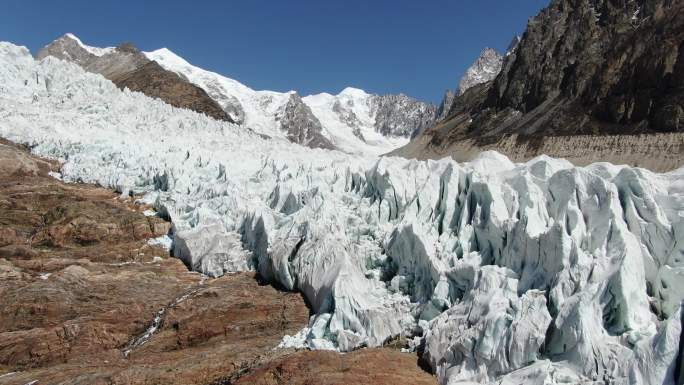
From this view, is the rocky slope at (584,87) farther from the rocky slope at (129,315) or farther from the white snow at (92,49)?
the white snow at (92,49)

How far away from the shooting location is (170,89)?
123 m

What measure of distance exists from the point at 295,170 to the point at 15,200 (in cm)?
1502

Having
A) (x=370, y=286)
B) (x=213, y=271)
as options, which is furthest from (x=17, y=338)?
(x=370, y=286)

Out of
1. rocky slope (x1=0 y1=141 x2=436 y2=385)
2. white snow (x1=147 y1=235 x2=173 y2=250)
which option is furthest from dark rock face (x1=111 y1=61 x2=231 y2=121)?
rocky slope (x1=0 y1=141 x2=436 y2=385)

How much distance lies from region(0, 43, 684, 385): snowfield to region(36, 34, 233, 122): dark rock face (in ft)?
300

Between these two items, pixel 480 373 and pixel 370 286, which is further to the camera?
pixel 370 286

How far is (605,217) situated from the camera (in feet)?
49.6

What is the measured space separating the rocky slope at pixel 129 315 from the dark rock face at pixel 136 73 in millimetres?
89908

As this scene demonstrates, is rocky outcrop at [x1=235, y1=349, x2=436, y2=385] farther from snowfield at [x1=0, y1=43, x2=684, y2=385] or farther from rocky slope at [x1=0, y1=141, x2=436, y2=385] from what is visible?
snowfield at [x1=0, y1=43, x2=684, y2=385]

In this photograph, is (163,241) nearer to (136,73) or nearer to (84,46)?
(136,73)

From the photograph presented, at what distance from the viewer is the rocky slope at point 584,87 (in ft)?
261

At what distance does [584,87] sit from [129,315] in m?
98.5

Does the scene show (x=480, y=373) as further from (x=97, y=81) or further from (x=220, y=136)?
(x=97, y=81)

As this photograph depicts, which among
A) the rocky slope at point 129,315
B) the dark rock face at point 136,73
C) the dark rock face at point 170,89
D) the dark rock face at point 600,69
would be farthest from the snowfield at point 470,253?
the dark rock face at point 136,73
